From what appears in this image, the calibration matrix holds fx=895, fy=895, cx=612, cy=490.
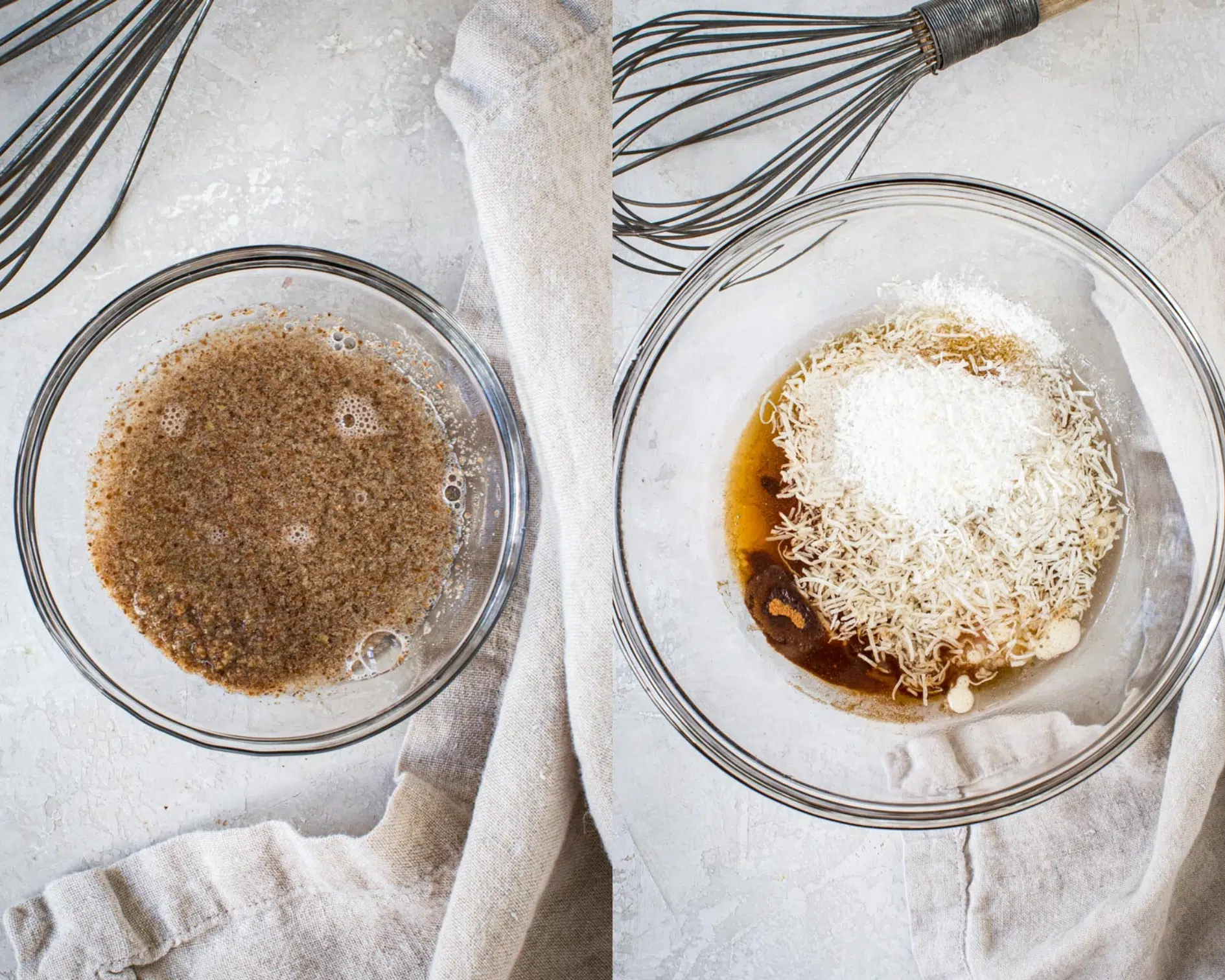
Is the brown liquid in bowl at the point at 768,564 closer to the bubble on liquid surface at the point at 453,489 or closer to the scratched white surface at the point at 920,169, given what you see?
the scratched white surface at the point at 920,169

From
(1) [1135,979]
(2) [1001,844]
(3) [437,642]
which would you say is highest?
(3) [437,642]

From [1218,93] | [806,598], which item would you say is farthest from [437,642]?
[1218,93]

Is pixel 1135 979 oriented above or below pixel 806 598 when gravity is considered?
below

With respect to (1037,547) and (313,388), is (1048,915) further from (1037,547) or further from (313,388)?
(313,388)

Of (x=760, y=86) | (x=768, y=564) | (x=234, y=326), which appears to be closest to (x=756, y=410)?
(x=768, y=564)

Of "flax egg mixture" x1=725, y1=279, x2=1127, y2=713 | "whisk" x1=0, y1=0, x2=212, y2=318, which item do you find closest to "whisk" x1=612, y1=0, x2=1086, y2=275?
"flax egg mixture" x1=725, y1=279, x2=1127, y2=713

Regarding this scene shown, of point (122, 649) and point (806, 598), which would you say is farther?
point (122, 649)

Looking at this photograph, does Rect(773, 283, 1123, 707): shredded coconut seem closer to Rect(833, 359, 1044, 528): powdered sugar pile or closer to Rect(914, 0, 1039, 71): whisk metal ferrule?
Rect(833, 359, 1044, 528): powdered sugar pile
